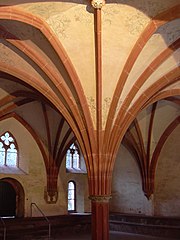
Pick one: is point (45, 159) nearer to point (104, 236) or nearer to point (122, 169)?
point (122, 169)

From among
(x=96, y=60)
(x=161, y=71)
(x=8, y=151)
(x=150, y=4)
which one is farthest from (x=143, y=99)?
(x=8, y=151)

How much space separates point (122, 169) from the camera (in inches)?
658

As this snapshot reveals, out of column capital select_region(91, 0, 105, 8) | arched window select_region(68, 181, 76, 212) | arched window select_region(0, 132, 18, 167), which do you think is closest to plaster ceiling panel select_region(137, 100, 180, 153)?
arched window select_region(68, 181, 76, 212)

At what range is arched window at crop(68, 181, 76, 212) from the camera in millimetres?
16219

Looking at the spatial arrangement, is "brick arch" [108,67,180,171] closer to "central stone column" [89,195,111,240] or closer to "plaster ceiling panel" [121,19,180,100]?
"plaster ceiling panel" [121,19,180,100]

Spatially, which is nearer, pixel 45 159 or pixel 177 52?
pixel 177 52

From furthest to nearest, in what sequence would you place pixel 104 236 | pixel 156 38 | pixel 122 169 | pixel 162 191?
pixel 122 169
pixel 162 191
pixel 104 236
pixel 156 38

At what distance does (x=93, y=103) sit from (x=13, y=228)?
21.0 feet

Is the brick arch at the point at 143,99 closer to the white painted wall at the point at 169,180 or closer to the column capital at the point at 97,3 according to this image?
the column capital at the point at 97,3

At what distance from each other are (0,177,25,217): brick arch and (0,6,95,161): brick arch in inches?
228

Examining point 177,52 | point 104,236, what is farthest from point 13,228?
point 177,52

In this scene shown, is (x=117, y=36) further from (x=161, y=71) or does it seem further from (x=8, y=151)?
(x=8, y=151)

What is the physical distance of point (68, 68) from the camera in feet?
27.8

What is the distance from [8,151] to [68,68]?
676cm
